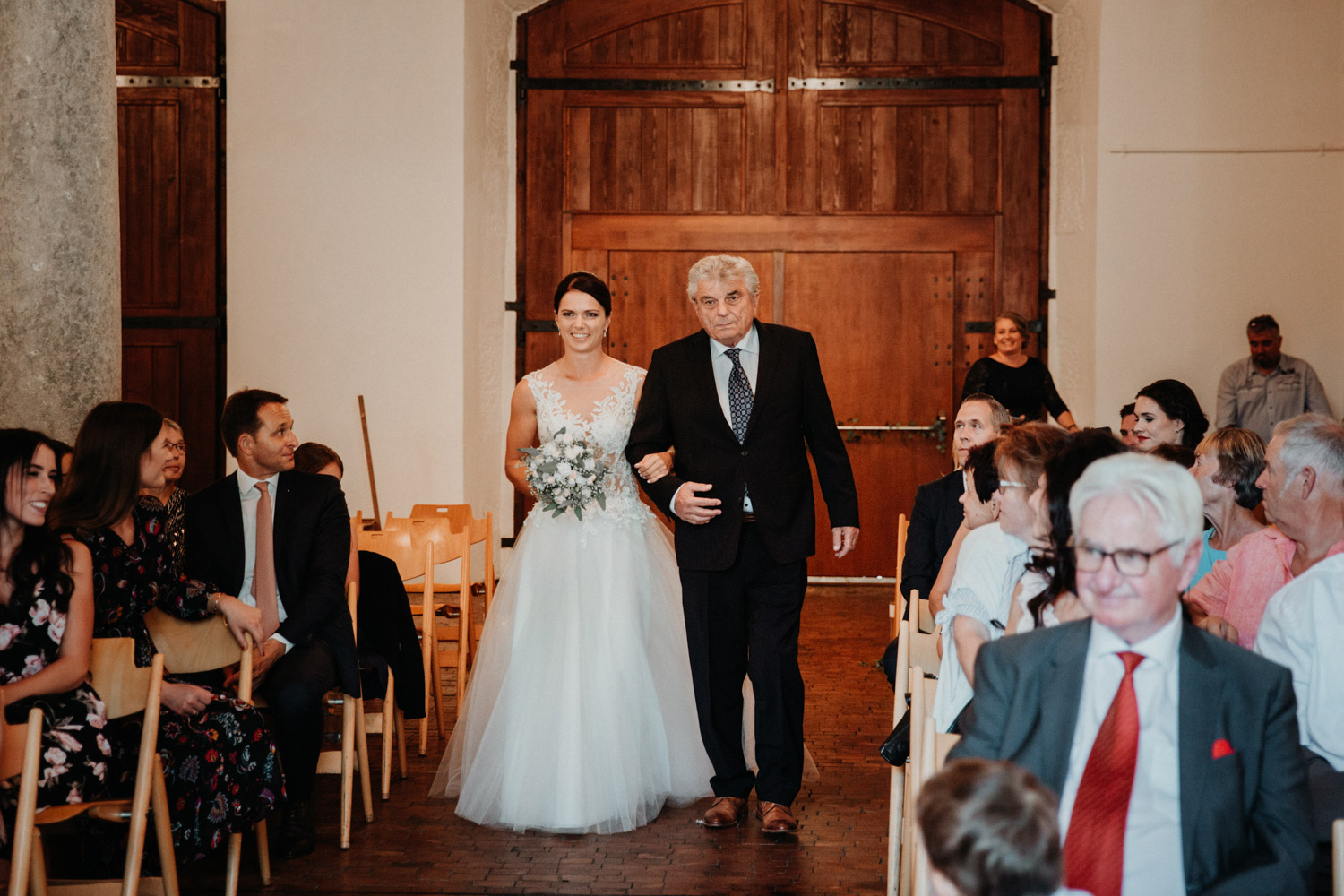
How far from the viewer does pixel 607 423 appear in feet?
14.9

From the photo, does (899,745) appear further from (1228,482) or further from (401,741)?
(401,741)

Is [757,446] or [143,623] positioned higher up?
[757,446]

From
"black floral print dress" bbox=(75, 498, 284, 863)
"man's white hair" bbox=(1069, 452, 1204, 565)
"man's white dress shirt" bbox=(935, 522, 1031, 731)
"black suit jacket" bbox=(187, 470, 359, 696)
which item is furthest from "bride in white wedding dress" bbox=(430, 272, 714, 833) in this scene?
"man's white hair" bbox=(1069, 452, 1204, 565)

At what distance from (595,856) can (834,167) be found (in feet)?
19.3

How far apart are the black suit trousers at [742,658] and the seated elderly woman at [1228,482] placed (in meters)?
1.24

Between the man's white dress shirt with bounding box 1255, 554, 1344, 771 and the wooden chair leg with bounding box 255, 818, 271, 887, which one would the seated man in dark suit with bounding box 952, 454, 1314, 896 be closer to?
the man's white dress shirt with bounding box 1255, 554, 1344, 771

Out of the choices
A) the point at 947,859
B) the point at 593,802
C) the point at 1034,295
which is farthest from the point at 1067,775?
the point at 1034,295

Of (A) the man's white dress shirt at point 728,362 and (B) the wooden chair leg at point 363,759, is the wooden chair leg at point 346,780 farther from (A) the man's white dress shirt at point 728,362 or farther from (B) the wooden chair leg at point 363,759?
(A) the man's white dress shirt at point 728,362

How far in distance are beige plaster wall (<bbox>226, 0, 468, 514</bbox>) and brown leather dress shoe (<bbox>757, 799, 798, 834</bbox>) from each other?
4.46m

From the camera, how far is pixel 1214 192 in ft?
26.0

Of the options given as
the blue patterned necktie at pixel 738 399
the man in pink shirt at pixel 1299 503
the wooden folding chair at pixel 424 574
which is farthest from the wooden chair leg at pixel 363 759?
the man in pink shirt at pixel 1299 503

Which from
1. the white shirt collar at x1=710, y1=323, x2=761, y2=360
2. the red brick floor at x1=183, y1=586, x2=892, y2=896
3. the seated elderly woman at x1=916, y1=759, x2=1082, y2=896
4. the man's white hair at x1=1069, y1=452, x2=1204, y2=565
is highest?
the white shirt collar at x1=710, y1=323, x2=761, y2=360

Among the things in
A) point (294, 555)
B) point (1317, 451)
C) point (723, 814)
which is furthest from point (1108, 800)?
point (294, 555)

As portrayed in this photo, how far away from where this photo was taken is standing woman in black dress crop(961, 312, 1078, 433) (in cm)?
761
